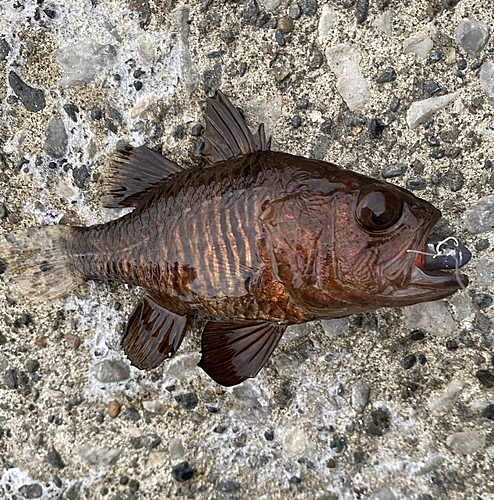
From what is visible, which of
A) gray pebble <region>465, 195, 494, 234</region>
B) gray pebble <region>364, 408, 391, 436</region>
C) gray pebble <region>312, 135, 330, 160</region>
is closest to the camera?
gray pebble <region>465, 195, 494, 234</region>

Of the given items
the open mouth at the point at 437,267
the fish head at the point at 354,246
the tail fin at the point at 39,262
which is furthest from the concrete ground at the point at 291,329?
the fish head at the point at 354,246

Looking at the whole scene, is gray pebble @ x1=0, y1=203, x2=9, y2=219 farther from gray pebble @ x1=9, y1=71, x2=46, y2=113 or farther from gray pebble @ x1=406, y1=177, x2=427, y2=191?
gray pebble @ x1=406, y1=177, x2=427, y2=191

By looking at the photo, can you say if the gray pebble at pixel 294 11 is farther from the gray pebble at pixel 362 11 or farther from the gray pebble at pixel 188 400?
the gray pebble at pixel 188 400

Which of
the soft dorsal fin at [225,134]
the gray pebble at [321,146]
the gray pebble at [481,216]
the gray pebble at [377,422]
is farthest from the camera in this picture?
the gray pebble at [377,422]

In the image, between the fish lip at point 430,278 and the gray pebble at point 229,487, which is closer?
the fish lip at point 430,278

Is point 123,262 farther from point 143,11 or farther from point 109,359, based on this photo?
point 143,11

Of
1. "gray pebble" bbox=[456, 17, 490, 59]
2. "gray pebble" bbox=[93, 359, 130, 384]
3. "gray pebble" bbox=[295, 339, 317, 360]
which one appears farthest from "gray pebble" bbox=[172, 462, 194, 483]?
"gray pebble" bbox=[456, 17, 490, 59]

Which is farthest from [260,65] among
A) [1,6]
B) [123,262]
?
[1,6]

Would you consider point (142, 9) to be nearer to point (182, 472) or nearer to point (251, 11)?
point (251, 11)
